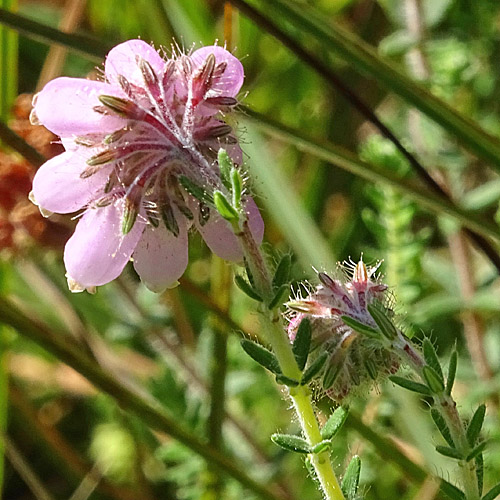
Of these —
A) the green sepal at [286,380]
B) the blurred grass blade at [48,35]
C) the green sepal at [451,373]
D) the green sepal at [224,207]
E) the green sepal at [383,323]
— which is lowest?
the green sepal at [451,373]

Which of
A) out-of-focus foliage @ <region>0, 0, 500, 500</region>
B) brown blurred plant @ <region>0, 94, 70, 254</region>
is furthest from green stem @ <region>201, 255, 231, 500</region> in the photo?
brown blurred plant @ <region>0, 94, 70, 254</region>

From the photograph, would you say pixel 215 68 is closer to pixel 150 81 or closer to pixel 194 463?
pixel 150 81

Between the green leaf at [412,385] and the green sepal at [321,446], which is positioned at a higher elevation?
the green leaf at [412,385]

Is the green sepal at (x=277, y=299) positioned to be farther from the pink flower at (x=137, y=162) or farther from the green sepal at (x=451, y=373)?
the green sepal at (x=451, y=373)

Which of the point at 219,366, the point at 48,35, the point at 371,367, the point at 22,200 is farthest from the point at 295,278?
the point at 371,367

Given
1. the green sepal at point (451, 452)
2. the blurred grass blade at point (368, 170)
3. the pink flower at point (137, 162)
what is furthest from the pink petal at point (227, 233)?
the blurred grass blade at point (368, 170)

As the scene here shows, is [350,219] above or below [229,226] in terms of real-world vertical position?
above

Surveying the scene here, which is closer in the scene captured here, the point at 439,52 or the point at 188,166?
the point at 188,166

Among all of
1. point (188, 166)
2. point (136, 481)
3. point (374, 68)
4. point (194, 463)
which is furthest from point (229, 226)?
point (136, 481)

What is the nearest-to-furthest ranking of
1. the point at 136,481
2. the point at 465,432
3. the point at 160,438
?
the point at 465,432, the point at 160,438, the point at 136,481
